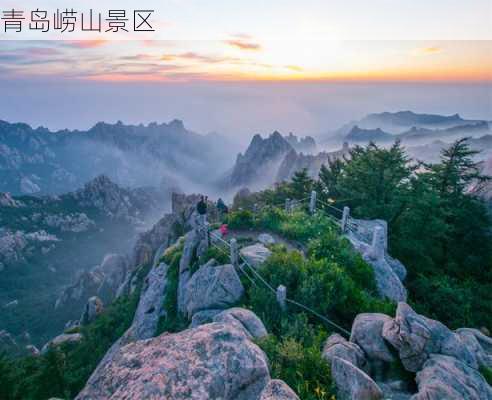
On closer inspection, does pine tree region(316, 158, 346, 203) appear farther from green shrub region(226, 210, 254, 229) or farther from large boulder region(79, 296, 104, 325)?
large boulder region(79, 296, 104, 325)

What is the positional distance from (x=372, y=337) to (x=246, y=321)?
11.0 feet

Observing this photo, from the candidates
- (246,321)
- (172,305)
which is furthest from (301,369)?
(172,305)

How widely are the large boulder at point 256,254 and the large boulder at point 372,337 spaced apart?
506 cm

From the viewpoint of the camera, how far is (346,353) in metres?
8.01

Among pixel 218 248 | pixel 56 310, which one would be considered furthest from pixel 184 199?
pixel 218 248

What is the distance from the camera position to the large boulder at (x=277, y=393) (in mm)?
5551

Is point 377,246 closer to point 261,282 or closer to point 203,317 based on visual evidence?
point 261,282

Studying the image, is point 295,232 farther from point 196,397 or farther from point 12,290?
point 12,290

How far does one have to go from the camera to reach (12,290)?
357 ft

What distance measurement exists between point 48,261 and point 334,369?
151 metres

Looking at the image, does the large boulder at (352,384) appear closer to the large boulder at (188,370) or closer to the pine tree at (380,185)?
the large boulder at (188,370)

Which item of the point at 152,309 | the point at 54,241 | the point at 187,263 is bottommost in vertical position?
the point at 54,241

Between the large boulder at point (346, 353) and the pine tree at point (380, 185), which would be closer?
the large boulder at point (346, 353)

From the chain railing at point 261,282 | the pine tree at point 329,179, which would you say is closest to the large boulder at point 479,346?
the chain railing at point 261,282
